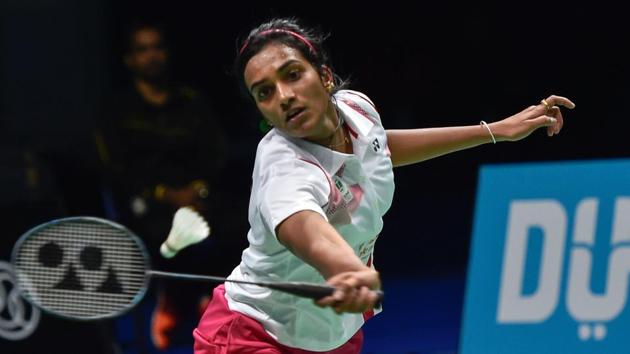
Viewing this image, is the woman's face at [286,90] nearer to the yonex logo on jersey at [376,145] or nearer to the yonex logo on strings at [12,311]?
the yonex logo on jersey at [376,145]

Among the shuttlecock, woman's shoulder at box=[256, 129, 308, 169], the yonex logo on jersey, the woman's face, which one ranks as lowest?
the shuttlecock

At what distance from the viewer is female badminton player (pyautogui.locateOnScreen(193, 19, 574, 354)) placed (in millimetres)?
3438

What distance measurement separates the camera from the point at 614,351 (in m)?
5.64

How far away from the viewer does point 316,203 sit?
338 centimetres

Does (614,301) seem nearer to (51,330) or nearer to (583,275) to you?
(583,275)

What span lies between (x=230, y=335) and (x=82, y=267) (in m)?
0.48

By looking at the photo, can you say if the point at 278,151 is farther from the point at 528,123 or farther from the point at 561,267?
the point at 561,267

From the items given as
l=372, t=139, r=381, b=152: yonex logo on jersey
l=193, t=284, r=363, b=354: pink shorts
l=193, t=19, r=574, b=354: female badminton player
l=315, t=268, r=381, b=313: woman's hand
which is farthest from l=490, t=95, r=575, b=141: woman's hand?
l=315, t=268, r=381, b=313: woman's hand

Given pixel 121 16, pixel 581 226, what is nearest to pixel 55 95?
pixel 121 16

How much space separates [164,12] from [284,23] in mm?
4474

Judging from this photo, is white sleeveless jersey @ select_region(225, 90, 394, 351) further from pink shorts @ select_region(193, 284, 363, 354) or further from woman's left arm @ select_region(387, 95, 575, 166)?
woman's left arm @ select_region(387, 95, 575, 166)

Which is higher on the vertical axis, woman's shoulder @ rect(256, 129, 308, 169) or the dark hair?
the dark hair

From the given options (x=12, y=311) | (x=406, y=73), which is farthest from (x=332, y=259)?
(x=406, y=73)

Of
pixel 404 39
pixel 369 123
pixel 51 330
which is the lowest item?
pixel 51 330
